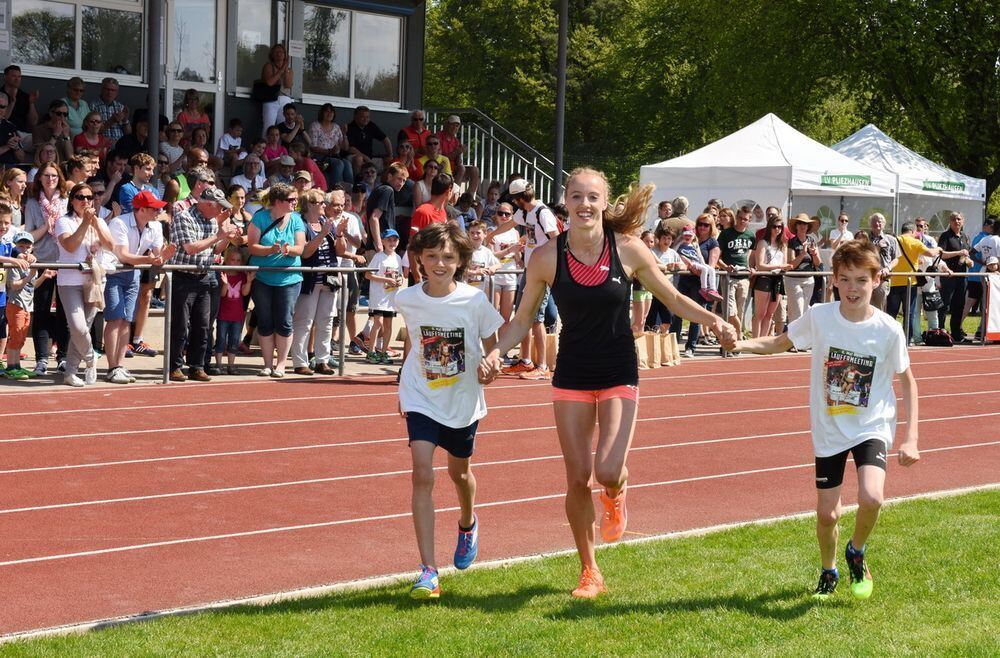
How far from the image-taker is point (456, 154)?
2353cm

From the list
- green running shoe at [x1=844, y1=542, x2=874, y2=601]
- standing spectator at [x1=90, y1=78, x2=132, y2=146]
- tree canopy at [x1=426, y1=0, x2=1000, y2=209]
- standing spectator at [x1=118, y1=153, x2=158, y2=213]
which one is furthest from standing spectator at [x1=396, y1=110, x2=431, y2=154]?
tree canopy at [x1=426, y1=0, x2=1000, y2=209]

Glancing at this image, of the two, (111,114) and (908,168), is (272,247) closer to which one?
(111,114)

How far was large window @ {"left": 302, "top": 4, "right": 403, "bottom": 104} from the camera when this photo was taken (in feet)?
83.5

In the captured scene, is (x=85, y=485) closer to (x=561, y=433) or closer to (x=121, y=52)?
(x=561, y=433)

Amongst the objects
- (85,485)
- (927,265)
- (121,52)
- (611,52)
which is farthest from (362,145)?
(611,52)

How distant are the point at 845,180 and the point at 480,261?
37.8ft

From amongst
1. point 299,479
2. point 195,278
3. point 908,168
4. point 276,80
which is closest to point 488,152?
point 276,80

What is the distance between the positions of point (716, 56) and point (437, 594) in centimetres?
4088

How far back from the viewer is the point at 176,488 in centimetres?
908

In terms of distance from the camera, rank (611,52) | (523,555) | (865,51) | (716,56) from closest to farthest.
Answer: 1. (523,555)
2. (865,51)
3. (716,56)
4. (611,52)

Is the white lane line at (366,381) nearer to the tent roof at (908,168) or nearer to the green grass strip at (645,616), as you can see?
the green grass strip at (645,616)

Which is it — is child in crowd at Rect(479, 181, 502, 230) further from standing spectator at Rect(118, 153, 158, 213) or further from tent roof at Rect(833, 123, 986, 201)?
tent roof at Rect(833, 123, 986, 201)

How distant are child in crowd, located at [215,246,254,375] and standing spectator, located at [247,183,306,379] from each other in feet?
0.44

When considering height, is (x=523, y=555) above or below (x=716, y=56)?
below
